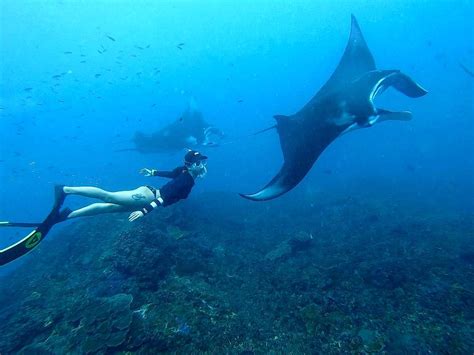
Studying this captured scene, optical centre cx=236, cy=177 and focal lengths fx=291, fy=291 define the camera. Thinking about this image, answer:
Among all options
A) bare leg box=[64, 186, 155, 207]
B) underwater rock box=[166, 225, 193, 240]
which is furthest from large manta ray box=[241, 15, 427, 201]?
underwater rock box=[166, 225, 193, 240]

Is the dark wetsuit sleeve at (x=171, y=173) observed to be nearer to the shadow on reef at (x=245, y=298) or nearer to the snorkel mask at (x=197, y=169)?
the snorkel mask at (x=197, y=169)

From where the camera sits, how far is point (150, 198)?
6.36 meters

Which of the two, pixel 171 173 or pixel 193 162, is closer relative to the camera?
pixel 193 162

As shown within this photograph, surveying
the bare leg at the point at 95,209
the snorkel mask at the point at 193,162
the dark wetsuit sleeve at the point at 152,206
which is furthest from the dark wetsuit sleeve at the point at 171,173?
the bare leg at the point at 95,209

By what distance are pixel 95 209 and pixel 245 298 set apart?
13.1ft

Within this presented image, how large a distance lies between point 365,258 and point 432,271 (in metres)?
1.83

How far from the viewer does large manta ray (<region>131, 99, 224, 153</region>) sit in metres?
20.5

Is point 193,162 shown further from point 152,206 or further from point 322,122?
point 322,122

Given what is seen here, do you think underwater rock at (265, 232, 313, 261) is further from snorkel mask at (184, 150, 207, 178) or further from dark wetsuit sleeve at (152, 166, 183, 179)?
dark wetsuit sleeve at (152, 166, 183, 179)

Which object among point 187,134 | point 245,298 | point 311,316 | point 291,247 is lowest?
point 291,247

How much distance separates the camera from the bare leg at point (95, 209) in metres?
5.86

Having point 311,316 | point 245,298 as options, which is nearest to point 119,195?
point 245,298

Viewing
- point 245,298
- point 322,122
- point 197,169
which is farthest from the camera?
point 245,298

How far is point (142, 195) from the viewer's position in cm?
623
